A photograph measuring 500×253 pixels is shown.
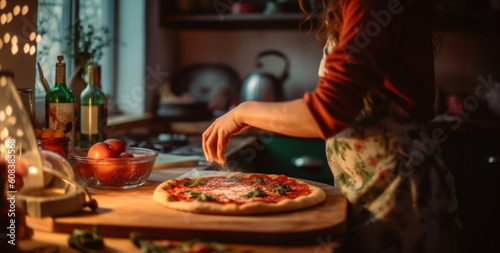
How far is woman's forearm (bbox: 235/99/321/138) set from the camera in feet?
4.30

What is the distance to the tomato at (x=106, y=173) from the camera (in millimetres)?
1583

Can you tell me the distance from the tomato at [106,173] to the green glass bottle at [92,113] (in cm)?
48

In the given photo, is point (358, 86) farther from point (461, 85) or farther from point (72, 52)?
A: point (461, 85)

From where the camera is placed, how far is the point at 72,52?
2338 mm

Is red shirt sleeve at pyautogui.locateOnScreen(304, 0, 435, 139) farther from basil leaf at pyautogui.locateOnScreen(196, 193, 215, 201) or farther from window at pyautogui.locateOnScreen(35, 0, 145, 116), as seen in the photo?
window at pyautogui.locateOnScreen(35, 0, 145, 116)

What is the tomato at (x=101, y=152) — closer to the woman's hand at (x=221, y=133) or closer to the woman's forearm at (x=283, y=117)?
the woman's hand at (x=221, y=133)

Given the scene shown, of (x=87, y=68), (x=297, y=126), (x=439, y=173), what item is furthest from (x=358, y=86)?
(x=87, y=68)

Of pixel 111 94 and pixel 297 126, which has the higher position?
pixel 297 126

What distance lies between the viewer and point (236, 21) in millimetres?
3592

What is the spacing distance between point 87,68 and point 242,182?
997 mm

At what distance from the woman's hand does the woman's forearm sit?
23 mm

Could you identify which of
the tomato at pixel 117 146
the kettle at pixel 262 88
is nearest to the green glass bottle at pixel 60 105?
the tomato at pixel 117 146

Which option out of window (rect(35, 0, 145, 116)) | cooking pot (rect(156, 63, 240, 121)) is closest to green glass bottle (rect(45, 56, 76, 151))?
window (rect(35, 0, 145, 116))

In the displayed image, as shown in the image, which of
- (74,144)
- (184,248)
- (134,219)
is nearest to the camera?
(184,248)
